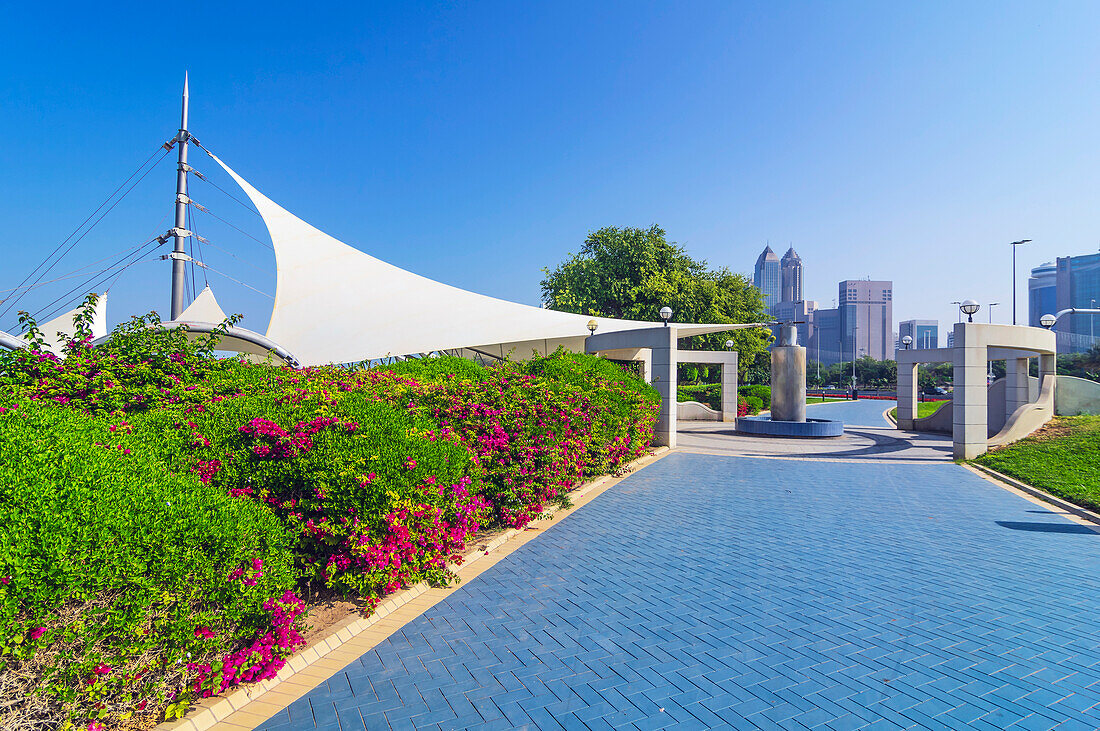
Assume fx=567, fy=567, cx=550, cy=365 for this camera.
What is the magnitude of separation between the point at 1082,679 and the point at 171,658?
5.06 meters

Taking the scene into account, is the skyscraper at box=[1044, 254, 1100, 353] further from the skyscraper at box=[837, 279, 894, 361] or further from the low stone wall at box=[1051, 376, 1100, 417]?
the low stone wall at box=[1051, 376, 1100, 417]

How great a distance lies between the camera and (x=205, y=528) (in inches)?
113

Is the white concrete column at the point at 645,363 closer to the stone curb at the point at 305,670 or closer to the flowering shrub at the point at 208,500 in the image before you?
the flowering shrub at the point at 208,500

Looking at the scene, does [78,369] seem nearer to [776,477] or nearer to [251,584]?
[251,584]

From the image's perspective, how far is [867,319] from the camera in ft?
516

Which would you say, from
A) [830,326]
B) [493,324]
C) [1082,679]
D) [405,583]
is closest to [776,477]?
[1082,679]

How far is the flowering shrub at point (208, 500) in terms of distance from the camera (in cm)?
246

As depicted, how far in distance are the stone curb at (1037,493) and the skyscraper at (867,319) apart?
495ft

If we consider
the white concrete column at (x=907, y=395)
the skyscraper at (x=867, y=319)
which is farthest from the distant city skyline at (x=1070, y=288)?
the white concrete column at (x=907, y=395)

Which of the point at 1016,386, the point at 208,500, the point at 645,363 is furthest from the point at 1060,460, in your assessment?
the point at 208,500

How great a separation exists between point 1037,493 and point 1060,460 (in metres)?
2.24

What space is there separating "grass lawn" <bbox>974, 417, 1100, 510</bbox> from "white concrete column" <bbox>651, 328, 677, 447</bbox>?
230 inches

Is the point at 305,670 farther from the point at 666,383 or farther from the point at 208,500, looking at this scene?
the point at 666,383

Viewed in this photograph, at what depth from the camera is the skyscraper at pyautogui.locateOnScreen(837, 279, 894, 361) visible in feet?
491
